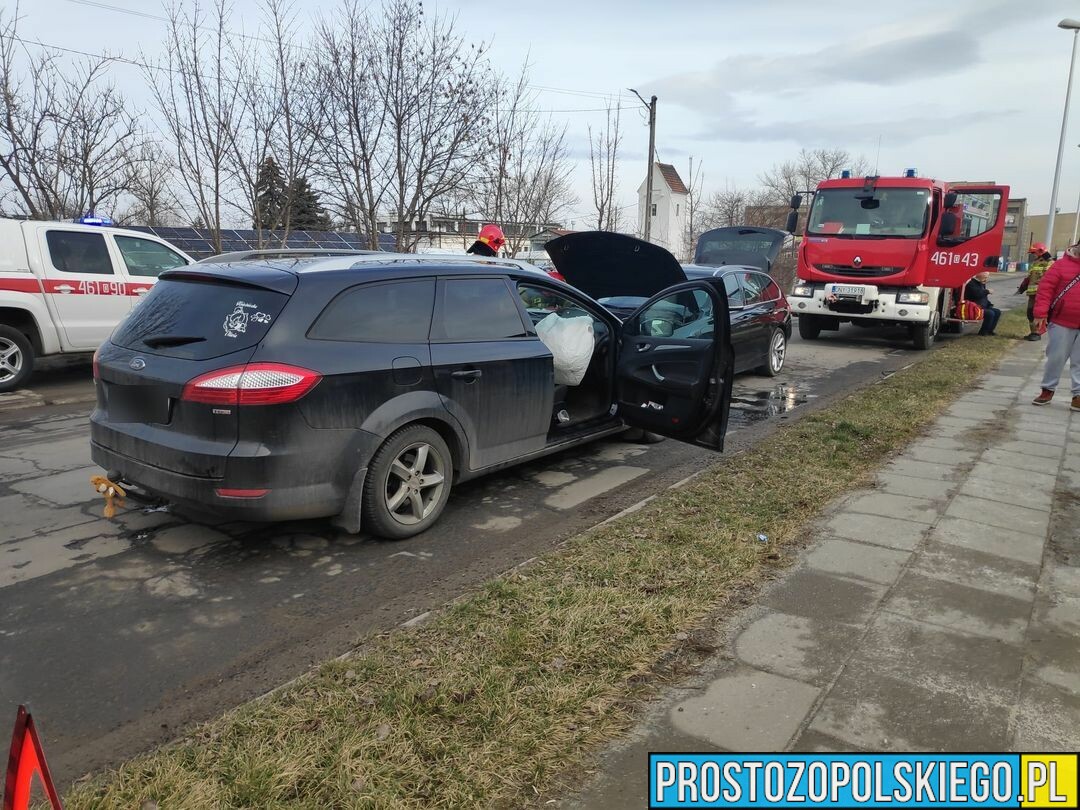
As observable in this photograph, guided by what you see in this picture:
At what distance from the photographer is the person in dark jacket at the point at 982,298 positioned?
50.9 ft

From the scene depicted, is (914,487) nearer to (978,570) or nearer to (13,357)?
(978,570)

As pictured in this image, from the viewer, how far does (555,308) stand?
19.4ft

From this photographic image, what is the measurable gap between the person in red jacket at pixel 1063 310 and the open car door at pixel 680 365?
5.00 metres

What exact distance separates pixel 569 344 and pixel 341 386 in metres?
2.23

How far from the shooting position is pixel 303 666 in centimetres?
305

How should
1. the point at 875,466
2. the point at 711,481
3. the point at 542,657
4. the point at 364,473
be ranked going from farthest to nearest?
the point at 875,466, the point at 711,481, the point at 364,473, the point at 542,657

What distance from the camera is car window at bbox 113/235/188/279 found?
933cm

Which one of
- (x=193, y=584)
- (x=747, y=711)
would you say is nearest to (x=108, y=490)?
(x=193, y=584)

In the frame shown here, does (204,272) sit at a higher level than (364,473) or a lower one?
higher

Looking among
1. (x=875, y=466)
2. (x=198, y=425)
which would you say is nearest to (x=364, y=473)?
(x=198, y=425)

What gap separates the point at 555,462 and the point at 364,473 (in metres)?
2.36

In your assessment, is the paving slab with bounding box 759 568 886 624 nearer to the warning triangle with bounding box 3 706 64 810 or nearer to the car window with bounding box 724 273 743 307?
the warning triangle with bounding box 3 706 64 810

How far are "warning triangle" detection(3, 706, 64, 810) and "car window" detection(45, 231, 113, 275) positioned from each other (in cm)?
889

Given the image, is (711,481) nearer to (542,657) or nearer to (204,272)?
(542,657)
